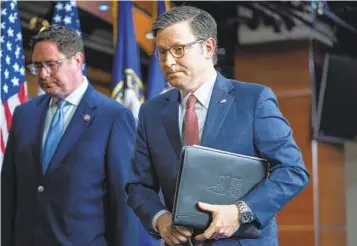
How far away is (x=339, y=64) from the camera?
6203 mm

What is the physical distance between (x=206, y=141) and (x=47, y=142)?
103 centimetres

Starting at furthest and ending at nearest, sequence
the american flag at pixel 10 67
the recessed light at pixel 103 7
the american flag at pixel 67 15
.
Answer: the recessed light at pixel 103 7
the american flag at pixel 67 15
the american flag at pixel 10 67

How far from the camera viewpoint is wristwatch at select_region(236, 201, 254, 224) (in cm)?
157

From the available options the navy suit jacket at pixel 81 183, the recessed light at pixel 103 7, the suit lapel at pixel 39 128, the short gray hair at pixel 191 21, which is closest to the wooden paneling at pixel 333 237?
the recessed light at pixel 103 7

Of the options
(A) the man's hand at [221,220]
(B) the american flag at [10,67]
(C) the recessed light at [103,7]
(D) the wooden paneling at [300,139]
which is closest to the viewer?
(A) the man's hand at [221,220]

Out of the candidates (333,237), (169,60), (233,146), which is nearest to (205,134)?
(233,146)

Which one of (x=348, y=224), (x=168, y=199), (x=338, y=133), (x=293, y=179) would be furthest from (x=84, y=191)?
(x=348, y=224)

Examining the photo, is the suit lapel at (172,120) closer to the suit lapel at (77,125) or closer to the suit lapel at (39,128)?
the suit lapel at (77,125)

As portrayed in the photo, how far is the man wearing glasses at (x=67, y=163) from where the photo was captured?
247 centimetres

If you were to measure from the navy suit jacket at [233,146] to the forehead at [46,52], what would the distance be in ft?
2.64

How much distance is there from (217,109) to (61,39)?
1070mm

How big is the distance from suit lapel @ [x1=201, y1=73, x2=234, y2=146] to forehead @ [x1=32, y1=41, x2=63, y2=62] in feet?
3.14

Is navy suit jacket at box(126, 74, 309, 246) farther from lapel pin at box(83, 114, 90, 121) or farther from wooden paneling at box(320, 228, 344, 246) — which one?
wooden paneling at box(320, 228, 344, 246)

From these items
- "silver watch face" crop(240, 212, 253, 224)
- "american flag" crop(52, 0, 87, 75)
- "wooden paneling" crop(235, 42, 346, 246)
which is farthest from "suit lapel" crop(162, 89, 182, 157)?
"wooden paneling" crop(235, 42, 346, 246)
